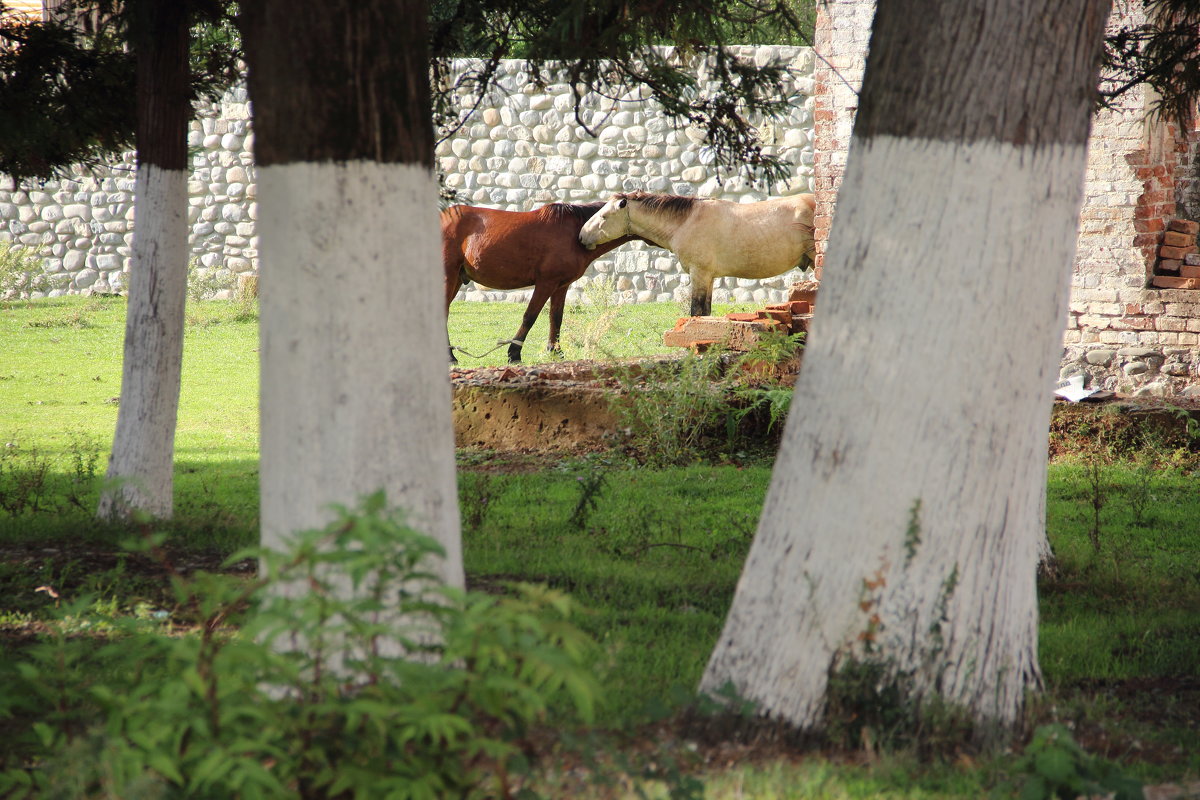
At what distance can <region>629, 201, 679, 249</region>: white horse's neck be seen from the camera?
10930 mm

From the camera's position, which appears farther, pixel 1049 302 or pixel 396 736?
pixel 1049 302

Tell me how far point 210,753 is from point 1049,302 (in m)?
2.20

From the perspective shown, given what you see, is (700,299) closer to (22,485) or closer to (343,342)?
(22,485)

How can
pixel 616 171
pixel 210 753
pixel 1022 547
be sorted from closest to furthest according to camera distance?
pixel 210 753 < pixel 1022 547 < pixel 616 171

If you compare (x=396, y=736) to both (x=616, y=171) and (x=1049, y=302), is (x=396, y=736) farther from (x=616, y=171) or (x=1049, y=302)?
(x=616, y=171)

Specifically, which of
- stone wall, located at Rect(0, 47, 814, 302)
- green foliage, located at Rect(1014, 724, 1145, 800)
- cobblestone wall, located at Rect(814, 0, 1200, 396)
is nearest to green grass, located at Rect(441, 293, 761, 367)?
stone wall, located at Rect(0, 47, 814, 302)

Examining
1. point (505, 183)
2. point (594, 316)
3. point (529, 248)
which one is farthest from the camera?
point (505, 183)

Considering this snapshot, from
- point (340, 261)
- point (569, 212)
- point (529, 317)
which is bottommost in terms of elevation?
point (529, 317)

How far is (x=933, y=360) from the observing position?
261cm

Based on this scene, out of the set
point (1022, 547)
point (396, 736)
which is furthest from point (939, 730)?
point (396, 736)

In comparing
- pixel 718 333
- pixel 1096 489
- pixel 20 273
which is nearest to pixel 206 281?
pixel 20 273

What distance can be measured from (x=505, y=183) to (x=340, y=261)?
1395 centimetres

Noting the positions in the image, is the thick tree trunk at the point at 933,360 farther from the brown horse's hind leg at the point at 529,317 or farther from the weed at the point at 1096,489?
the brown horse's hind leg at the point at 529,317

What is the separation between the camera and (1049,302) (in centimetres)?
269
